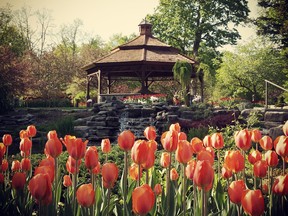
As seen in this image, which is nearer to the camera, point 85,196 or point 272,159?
point 85,196

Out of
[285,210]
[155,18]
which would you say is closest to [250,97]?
[155,18]

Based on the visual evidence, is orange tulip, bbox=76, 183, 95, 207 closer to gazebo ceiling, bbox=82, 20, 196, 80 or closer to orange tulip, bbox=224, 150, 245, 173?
orange tulip, bbox=224, 150, 245, 173

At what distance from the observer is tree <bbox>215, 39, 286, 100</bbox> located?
26281 mm

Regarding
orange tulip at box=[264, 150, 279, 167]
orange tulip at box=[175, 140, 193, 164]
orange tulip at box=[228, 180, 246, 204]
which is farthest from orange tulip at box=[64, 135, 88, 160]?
orange tulip at box=[264, 150, 279, 167]

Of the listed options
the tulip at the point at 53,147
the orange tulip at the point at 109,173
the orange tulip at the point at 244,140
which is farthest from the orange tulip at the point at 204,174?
the tulip at the point at 53,147

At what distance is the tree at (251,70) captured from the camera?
26.3 m

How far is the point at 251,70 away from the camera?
26859mm

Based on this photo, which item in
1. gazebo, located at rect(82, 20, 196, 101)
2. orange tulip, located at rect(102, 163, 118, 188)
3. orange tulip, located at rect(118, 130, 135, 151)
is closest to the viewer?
orange tulip, located at rect(102, 163, 118, 188)

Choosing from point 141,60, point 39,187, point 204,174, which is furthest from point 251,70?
point 39,187

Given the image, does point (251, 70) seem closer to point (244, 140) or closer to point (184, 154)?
point (244, 140)

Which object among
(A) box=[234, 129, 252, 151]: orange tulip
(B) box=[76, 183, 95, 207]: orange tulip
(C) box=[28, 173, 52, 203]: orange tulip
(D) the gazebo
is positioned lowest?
(B) box=[76, 183, 95, 207]: orange tulip

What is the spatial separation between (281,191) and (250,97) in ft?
97.7

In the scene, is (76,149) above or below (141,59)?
below

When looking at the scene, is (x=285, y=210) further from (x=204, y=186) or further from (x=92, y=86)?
(x=92, y=86)
